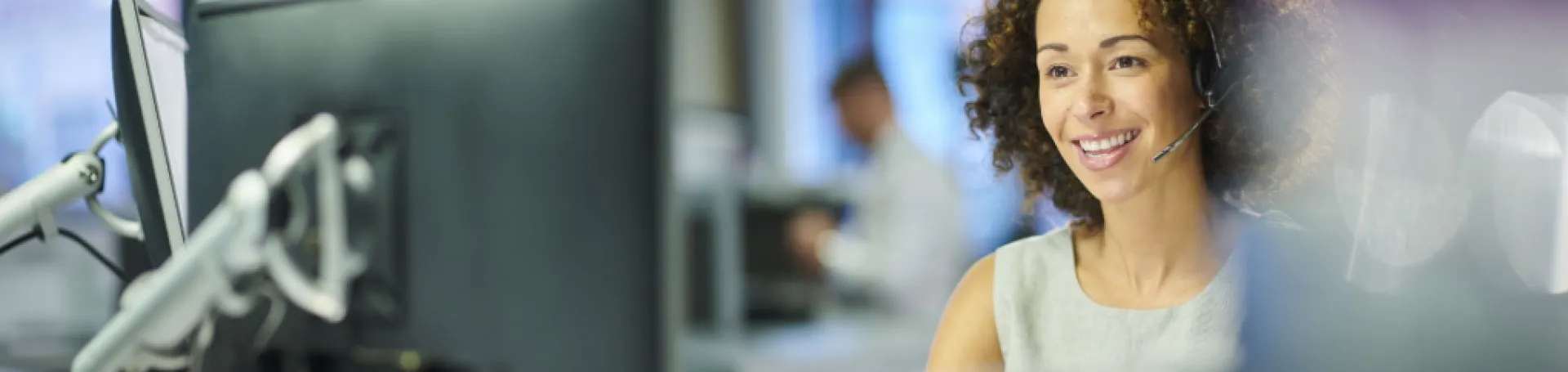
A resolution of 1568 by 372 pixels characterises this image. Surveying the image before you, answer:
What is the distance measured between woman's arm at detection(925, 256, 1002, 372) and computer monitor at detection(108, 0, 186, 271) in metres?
0.62

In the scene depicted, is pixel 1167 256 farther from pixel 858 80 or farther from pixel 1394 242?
pixel 858 80

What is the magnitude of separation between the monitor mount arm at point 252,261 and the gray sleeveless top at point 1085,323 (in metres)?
A: 0.50

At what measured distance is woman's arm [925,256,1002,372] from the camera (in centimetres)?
81

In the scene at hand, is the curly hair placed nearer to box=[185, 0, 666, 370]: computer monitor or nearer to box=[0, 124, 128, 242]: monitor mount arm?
box=[185, 0, 666, 370]: computer monitor

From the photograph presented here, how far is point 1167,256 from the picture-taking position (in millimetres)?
750

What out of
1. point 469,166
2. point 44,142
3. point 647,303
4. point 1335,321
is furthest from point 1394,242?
point 44,142

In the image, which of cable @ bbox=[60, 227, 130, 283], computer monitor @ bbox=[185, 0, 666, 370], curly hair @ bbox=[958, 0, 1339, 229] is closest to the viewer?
curly hair @ bbox=[958, 0, 1339, 229]

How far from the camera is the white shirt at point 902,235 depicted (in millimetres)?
838

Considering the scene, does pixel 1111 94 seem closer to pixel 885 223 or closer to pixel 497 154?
pixel 885 223

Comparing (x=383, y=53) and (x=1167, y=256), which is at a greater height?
(x=383, y=53)

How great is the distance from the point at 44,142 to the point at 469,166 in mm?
551

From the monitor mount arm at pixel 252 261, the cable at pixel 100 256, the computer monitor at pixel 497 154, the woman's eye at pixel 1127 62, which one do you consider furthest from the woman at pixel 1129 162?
the cable at pixel 100 256

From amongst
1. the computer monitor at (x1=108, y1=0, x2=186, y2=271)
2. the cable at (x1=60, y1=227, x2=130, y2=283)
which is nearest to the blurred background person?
the computer monitor at (x1=108, y1=0, x2=186, y2=271)

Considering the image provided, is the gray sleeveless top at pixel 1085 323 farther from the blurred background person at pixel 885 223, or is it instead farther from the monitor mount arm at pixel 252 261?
the monitor mount arm at pixel 252 261
